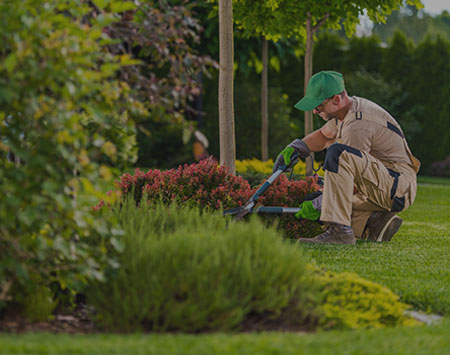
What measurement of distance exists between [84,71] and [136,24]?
1.83 ft

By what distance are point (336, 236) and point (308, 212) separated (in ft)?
1.05

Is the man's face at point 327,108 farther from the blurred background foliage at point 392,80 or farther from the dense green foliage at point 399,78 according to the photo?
the dense green foliage at point 399,78

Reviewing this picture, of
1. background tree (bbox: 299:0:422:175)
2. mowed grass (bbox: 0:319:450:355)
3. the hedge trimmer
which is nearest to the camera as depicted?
mowed grass (bbox: 0:319:450:355)

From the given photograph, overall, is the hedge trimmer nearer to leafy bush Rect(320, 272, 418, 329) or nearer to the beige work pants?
the beige work pants

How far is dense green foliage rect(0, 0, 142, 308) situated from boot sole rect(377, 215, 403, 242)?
11.6 feet

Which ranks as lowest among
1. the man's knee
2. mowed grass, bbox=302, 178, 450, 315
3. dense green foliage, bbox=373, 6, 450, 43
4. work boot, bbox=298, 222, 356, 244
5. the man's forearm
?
mowed grass, bbox=302, 178, 450, 315

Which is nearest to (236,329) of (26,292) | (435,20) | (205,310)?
(205,310)

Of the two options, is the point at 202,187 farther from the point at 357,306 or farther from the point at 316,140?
the point at 357,306

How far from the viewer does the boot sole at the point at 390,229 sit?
5.80 meters

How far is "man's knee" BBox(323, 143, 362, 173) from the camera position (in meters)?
5.20

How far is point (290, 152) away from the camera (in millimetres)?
5754

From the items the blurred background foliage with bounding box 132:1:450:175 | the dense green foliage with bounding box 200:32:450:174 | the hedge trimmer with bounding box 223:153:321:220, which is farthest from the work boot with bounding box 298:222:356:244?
the dense green foliage with bounding box 200:32:450:174

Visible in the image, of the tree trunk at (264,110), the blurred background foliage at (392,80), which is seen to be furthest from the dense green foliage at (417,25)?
the tree trunk at (264,110)

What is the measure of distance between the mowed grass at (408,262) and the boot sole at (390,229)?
8cm
